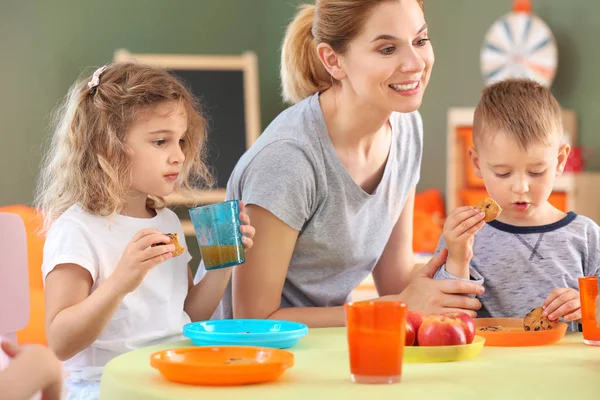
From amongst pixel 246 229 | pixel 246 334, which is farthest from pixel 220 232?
pixel 246 334

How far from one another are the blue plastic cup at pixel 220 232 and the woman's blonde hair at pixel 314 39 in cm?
58

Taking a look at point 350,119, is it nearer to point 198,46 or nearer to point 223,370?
point 223,370

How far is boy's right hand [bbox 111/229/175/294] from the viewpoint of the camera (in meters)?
1.67

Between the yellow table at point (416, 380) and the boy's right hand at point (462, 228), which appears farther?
the boy's right hand at point (462, 228)

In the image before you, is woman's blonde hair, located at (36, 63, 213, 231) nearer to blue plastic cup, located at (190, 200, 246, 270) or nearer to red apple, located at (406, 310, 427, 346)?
blue plastic cup, located at (190, 200, 246, 270)

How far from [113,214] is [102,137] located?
19 centimetres

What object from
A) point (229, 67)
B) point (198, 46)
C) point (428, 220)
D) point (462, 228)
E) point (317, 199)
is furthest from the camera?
point (198, 46)

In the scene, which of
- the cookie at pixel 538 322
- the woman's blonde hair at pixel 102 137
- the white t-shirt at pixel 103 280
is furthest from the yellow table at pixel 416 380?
the woman's blonde hair at pixel 102 137

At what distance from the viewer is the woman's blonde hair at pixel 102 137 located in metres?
1.94

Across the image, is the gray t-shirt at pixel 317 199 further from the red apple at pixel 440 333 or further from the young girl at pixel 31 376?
the young girl at pixel 31 376

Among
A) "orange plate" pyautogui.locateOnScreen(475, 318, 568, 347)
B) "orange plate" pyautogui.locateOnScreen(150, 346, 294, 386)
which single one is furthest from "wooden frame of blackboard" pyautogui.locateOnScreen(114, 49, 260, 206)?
"orange plate" pyautogui.locateOnScreen(150, 346, 294, 386)

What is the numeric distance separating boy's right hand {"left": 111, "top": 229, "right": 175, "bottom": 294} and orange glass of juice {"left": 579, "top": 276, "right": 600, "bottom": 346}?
0.77 meters

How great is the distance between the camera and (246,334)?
1.47 m

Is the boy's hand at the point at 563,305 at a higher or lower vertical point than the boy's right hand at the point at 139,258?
lower
